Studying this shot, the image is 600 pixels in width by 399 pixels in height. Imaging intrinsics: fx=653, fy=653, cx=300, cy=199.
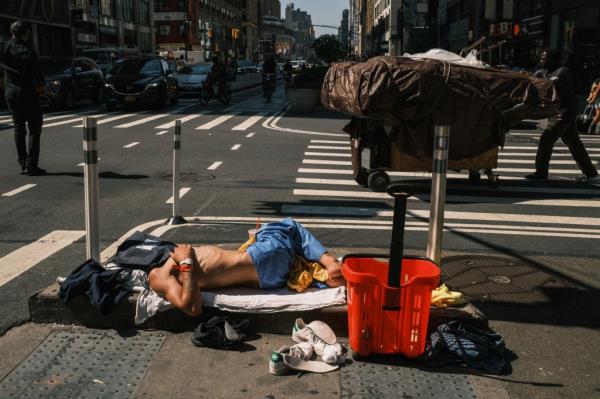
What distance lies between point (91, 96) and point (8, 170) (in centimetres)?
1549

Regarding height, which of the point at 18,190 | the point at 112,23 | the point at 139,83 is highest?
the point at 112,23

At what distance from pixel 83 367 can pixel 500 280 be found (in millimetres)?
3446

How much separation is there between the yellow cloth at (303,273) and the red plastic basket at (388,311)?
0.71 meters

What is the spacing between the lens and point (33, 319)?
453cm

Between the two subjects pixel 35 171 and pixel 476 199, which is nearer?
pixel 476 199

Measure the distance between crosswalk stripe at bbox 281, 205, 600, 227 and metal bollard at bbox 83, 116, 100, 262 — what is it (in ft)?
11.5

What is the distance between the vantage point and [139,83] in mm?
23250

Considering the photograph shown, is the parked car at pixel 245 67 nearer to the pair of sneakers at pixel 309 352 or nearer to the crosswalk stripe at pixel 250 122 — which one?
the crosswalk stripe at pixel 250 122

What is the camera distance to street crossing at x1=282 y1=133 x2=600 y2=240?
766cm

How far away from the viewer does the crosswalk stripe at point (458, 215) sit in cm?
802

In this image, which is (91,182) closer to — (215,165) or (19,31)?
(19,31)

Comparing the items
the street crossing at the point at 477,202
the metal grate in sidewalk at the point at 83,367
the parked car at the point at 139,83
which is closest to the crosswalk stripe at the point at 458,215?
the street crossing at the point at 477,202

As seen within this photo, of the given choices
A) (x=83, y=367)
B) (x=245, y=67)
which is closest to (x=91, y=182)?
(x=83, y=367)

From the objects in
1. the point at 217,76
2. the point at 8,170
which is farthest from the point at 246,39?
the point at 8,170
